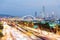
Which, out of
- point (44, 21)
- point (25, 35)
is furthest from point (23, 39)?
point (44, 21)

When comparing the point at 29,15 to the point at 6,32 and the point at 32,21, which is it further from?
the point at 6,32

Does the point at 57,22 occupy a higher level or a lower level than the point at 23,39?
higher

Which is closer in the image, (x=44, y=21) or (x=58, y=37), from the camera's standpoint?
(x=58, y=37)

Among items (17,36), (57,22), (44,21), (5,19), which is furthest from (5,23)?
(57,22)

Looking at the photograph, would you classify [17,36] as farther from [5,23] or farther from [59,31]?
[59,31]

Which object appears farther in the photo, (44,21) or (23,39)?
(44,21)

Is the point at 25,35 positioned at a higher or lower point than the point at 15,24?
lower
